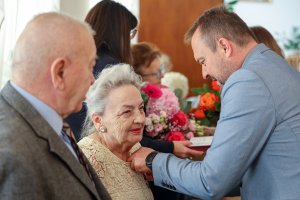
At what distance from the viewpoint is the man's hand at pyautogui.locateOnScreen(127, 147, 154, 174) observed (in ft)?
4.81

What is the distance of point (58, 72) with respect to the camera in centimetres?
86

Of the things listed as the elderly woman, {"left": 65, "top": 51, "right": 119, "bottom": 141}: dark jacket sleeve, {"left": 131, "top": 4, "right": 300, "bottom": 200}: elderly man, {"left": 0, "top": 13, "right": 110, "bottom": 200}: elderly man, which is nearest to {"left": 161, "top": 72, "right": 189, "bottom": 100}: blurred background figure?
{"left": 65, "top": 51, "right": 119, "bottom": 141}: dark jacket sleeve

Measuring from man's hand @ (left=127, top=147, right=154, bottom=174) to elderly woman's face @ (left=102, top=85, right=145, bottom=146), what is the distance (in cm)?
5

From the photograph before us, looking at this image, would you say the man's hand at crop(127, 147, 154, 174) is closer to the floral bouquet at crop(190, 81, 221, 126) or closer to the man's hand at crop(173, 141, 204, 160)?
the man's hand at crop(173, 141, 204, 160)

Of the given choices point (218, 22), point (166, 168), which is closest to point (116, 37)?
point (218, 22)

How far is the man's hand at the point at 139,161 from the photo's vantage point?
1465 millimetres

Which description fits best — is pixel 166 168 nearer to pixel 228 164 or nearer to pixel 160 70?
pixel 228 164

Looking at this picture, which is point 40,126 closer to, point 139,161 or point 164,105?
point 139,161

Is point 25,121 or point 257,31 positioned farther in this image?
point 257,31

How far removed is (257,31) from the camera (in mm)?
2287

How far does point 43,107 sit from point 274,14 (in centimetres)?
494

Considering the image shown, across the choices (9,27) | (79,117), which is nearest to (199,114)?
(79,117)

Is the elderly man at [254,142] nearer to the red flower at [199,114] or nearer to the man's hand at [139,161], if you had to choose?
the man's hand at [139,161]

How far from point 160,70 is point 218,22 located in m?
1.33
